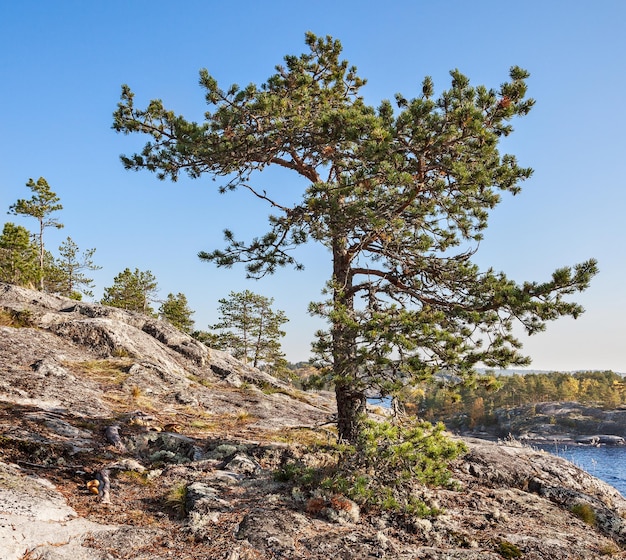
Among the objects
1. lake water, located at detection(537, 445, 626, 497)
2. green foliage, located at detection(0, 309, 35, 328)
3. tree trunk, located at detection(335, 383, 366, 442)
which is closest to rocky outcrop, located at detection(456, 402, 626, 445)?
lake water, located at detection(537, 445, 626, 497)

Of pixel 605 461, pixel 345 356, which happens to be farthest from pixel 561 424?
pixel 345 356

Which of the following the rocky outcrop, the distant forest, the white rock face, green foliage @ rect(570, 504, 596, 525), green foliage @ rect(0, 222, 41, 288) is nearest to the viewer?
the white rock face

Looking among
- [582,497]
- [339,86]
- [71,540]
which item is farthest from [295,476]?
[339,86]

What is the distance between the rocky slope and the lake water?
29308 mm

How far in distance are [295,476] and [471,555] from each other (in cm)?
303

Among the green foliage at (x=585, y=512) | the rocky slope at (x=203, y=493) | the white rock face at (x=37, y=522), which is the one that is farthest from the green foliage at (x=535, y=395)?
the white rock face at (x=37, y=522)

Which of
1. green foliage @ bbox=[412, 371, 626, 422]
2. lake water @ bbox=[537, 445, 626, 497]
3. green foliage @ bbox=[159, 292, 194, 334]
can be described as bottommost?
lake water @ bbox=[537, 445, 626, 497]

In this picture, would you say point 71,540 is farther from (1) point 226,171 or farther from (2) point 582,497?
(2) point 582,497

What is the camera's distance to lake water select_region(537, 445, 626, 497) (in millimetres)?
43281

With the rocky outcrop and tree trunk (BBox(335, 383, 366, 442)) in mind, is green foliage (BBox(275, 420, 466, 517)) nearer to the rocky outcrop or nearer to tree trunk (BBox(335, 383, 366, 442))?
tree trunk (BBox(335, 383, 366, 442))

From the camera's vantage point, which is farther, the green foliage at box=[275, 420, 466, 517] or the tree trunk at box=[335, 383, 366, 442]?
the tree trunk at box=[335, 383, 366, 442]

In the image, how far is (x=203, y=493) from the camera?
614 cm

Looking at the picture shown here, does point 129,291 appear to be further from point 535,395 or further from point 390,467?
point 535,395

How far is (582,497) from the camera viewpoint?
26.2ft
